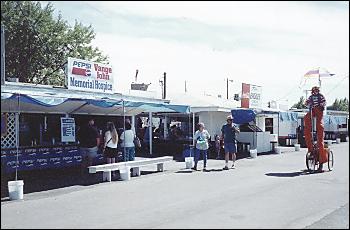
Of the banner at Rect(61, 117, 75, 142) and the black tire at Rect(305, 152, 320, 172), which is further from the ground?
the banner at Rect(61, 117, 75, 142)

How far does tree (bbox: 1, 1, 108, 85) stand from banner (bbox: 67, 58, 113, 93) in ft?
24.0

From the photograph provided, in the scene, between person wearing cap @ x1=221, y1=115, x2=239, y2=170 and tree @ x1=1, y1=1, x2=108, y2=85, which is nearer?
person wearing cap @ x1=221, y1=115, x2=239, y2=170

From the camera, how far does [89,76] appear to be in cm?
1579

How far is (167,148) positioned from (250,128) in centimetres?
431

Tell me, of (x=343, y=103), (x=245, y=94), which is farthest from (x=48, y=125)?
(x=245, y=94)

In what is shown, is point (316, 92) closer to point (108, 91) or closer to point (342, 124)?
point (108, 91)

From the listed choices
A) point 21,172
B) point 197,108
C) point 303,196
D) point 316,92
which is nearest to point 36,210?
point 303,196

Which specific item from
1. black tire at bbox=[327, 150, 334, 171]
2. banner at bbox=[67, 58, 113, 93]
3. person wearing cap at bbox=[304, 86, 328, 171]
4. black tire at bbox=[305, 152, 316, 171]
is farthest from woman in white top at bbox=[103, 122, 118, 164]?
black tire at bbox=[327, 150, 334, 171]

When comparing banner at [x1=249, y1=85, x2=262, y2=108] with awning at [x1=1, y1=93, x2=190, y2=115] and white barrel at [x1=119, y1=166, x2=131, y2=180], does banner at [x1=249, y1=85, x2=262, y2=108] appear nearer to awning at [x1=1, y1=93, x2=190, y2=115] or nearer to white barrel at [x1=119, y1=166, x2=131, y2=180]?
awning at [x1=1, y1=93, x2=190, y2=115]

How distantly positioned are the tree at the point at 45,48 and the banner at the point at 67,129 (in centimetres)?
849

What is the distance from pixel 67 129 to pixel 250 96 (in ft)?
40.7

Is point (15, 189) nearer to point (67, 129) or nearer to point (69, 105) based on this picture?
point (69, 105)

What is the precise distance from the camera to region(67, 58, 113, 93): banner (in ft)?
49.4

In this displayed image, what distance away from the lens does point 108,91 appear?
666 inches
